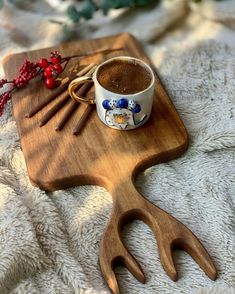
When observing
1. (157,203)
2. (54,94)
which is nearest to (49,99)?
(54,94)

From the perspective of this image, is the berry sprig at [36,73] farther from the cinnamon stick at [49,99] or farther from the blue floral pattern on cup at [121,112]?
the blue floral pattern on cup at [121,112]

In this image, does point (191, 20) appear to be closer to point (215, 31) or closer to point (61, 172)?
point (215, 31)

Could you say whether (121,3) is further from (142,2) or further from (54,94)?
(54,94)

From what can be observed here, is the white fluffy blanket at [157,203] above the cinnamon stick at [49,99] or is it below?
below

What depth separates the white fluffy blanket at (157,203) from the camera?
0.59 metres

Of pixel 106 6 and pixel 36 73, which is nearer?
pixel 36 73

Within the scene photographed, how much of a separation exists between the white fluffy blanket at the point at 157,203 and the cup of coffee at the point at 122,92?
0.25ft

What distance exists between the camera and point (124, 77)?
0.71 metres

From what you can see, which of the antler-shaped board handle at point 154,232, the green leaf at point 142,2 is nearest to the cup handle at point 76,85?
the antler-shaped board handle at point 154,232

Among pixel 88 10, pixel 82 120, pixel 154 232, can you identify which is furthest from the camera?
pixel 88 10

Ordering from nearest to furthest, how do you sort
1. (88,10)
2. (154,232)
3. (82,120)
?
1. (154,232)
2. (82,120)
3. (88,10)

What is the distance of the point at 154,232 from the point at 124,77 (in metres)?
0.22

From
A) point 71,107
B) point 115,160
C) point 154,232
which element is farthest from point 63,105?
point 154,232

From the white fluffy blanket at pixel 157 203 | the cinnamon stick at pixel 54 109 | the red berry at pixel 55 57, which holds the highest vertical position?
the red berry at pixel 55 57
